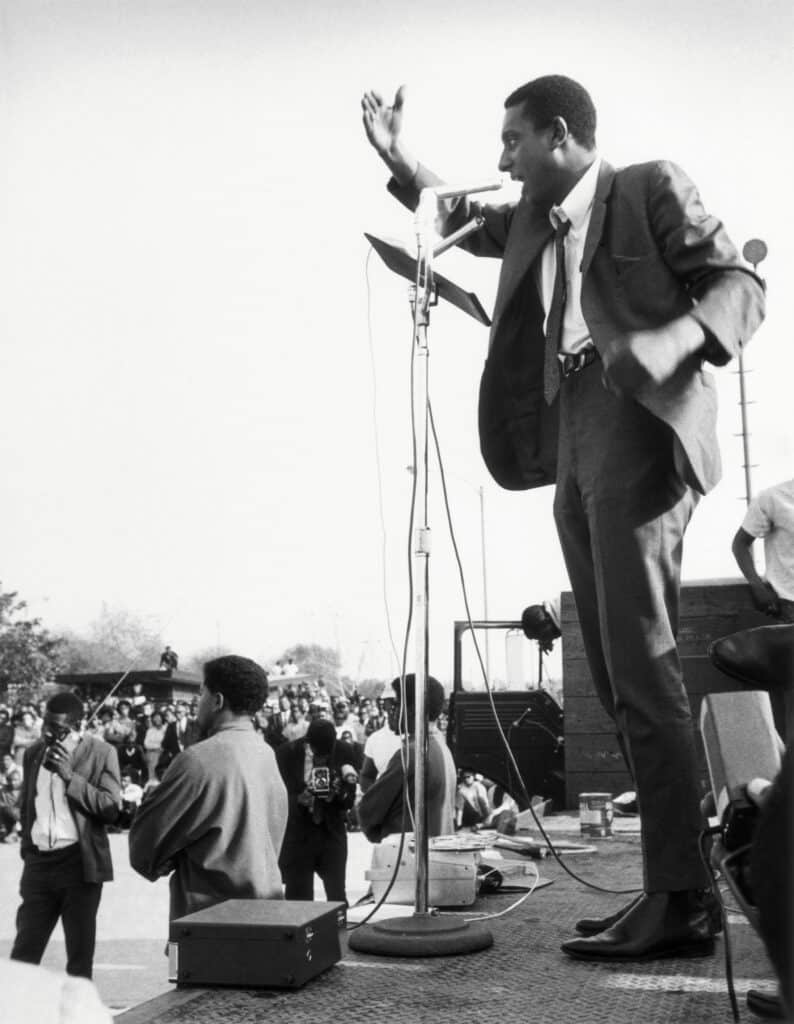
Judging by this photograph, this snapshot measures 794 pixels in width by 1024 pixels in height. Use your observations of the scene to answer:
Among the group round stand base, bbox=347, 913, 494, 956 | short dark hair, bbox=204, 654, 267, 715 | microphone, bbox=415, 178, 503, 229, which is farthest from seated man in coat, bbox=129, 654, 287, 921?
microphone, bbox=415, 178, 503, 229

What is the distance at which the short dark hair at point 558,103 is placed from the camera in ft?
6.47

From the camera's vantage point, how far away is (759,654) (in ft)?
4.13

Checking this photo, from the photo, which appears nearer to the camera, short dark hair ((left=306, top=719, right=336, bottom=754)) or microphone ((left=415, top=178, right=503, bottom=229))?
microphone ((left=415, top=178, right=503, bottom=229))

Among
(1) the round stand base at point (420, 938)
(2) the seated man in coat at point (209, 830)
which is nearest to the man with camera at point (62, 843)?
(2) the seated man in coat at point (209, 830)

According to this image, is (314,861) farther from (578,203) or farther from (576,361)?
(578,203)

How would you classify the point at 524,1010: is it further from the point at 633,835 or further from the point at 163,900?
the point at 163,900

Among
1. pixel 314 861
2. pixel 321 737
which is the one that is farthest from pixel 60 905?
pixel 321 737

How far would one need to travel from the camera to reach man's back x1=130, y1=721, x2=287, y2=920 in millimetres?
3498

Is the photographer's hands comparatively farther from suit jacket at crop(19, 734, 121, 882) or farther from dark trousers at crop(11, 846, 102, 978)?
dark trousers at crop(11, 846, 102, 978)

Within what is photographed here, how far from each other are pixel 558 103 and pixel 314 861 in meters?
5.44

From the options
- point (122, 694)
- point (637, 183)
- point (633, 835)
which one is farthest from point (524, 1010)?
point (122, 694)

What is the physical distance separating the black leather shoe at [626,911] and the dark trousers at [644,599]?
0.04 m

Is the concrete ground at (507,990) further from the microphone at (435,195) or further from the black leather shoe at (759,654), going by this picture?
the microphone at (435,195)

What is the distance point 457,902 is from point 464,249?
149 cm
